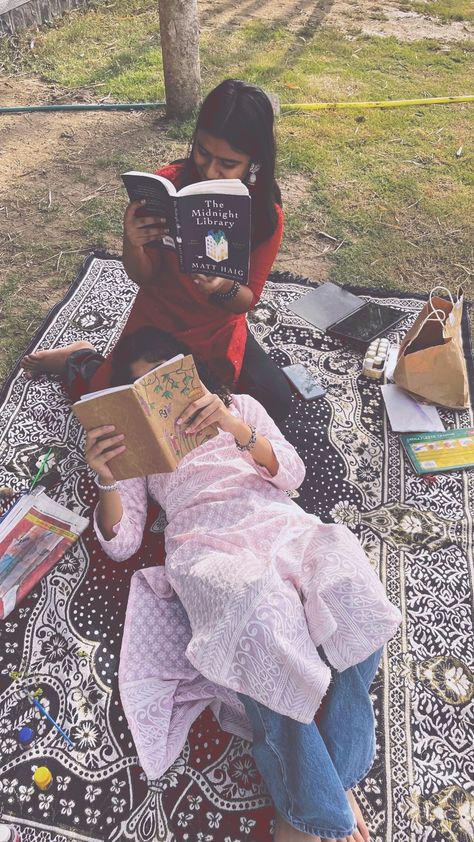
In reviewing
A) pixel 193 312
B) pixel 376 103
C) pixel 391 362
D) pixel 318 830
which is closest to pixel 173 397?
pixel 193 312

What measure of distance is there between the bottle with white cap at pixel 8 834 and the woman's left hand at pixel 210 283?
198cm

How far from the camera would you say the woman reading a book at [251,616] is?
1.78 meters

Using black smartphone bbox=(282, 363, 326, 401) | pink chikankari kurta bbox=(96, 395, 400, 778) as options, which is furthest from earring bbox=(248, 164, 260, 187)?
black smartphone bbox=(282, 363, 326, 401)

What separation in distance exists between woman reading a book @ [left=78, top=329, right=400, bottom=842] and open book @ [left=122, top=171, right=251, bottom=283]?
36cm

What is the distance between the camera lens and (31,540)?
102 inches

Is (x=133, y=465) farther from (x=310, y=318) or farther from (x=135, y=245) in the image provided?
(x=310, y=318)

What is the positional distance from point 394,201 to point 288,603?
12.5ft

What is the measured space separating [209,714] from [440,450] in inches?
63.8

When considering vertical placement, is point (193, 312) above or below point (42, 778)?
above

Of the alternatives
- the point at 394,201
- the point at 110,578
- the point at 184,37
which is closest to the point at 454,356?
the point at 110,578

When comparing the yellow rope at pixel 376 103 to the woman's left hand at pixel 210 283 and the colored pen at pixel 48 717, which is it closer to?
the woman's left hand at pixel 210 283

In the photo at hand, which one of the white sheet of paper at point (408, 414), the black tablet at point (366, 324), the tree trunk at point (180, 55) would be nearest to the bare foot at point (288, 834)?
the white sheet of paper at point (408, 414)

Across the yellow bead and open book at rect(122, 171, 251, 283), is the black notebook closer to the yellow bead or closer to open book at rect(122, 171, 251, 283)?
open book at rect(122, 171, 251, 283)

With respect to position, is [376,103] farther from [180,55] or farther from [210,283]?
[210,283]
